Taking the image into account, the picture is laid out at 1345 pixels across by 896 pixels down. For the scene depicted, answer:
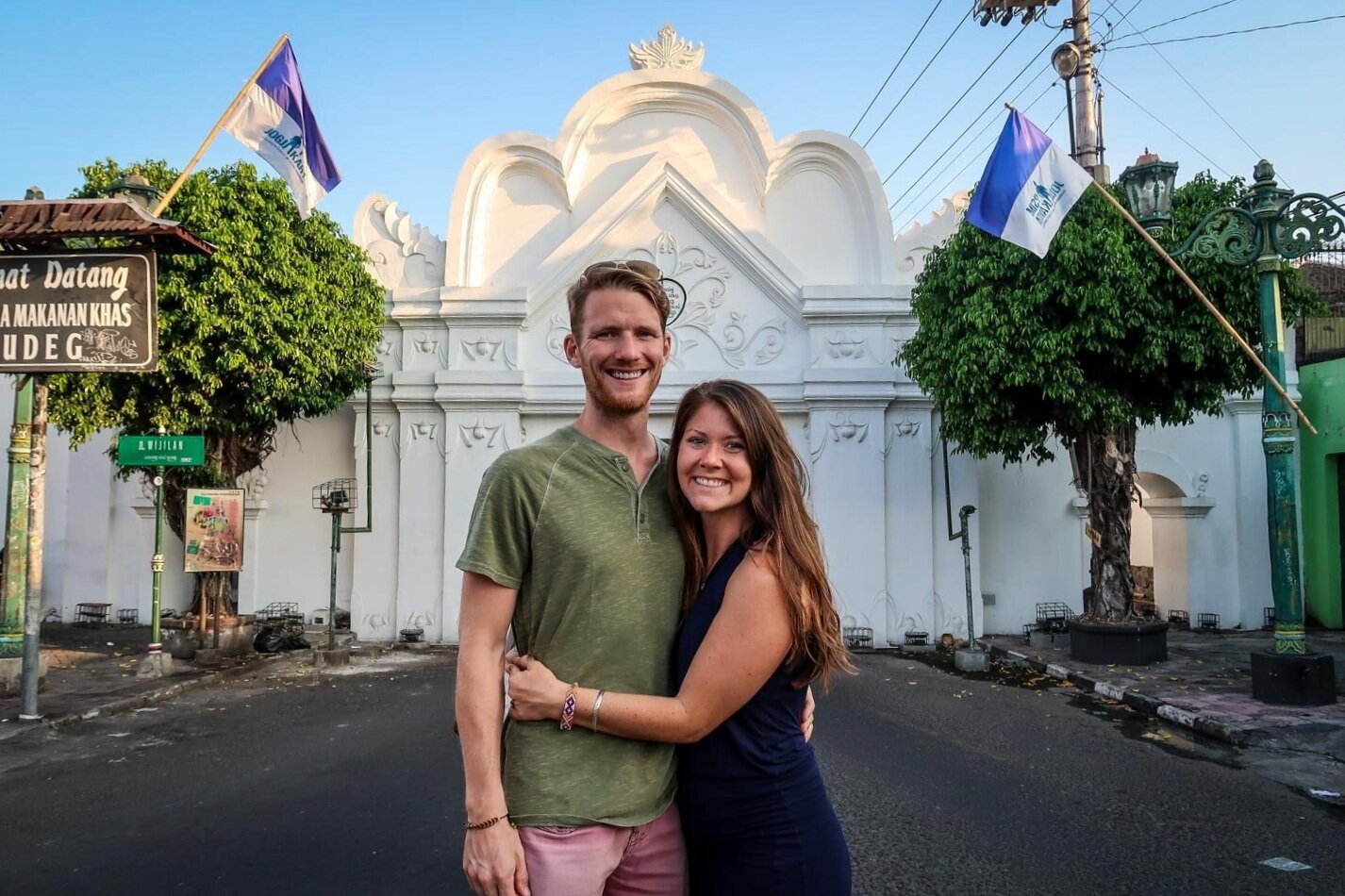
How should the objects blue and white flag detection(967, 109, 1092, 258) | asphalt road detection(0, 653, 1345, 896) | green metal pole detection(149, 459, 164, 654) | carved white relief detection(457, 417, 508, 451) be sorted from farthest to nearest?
carved white relief detection(457, 417, 508, 451) → green metal pole detection(149, 459, 164, 654) → blue and white flag detection(967, 109, 1092, 258) → asphalt road detection(0, 653, 1345, 896)

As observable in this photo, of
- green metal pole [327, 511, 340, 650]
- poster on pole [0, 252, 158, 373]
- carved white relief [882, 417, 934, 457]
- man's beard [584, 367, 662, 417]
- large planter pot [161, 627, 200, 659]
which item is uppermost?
poster on pole [0, 252, 158, 373]

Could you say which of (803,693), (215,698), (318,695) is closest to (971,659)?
(318,695)

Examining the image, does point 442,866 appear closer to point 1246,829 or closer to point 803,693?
point 803,693

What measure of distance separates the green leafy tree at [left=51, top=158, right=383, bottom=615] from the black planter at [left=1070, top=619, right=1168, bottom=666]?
10.5m

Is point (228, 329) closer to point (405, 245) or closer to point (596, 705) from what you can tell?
point (405, 245)

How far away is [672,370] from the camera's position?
1385 cm

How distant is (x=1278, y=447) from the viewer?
8148 mm

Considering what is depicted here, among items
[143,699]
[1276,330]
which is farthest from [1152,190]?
[143,699]

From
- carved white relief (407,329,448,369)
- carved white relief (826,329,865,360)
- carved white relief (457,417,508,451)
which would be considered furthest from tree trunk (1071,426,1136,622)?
carved white relief (407,329,448,369)

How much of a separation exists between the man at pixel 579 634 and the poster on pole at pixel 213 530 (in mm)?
10593

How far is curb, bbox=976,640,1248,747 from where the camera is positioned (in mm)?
7113

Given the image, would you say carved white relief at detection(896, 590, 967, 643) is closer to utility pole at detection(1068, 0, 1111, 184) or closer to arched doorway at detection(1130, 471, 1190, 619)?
arched doorway at detection(1130, 471, 1190, 619)

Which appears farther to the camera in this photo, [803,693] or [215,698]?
[215,698]

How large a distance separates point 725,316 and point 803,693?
1228cm
